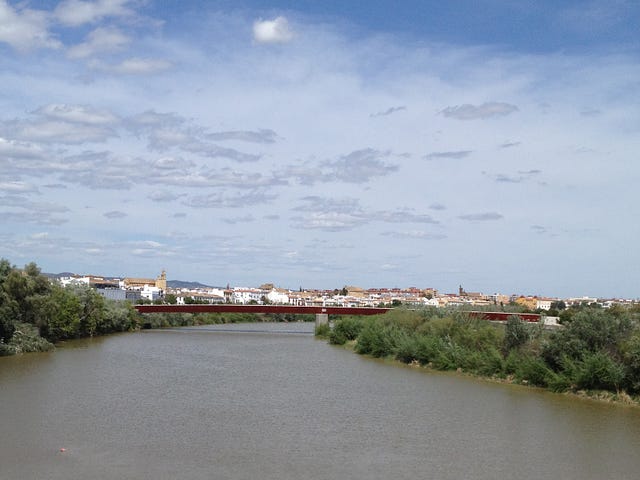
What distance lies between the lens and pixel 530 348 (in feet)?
106

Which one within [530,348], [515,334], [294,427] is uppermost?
[515,334]

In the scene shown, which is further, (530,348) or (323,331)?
(323,331)

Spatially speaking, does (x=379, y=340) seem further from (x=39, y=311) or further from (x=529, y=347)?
(x=39, y=311)

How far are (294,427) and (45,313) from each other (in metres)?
30.9

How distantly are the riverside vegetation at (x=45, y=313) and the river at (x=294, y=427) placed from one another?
6335 millimetres

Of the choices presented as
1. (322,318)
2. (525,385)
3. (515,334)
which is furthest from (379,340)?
(322,318)

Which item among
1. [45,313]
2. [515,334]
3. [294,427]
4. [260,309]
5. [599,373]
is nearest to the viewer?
[294,427]

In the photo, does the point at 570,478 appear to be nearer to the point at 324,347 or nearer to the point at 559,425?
the point at 559,425

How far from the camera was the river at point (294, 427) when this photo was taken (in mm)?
15930

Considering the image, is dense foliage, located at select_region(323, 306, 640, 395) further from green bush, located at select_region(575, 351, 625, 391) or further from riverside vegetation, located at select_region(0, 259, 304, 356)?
riverside vegetation, located at select_region(0, 259, 304, 356)

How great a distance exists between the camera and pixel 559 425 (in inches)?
863

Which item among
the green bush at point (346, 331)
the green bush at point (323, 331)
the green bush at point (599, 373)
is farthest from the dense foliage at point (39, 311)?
the green bush at point (599, 373)

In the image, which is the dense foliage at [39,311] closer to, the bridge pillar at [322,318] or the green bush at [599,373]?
the bridge pillar at [322,318]

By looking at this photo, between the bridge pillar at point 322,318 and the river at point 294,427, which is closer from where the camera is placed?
the river at point 294,427
